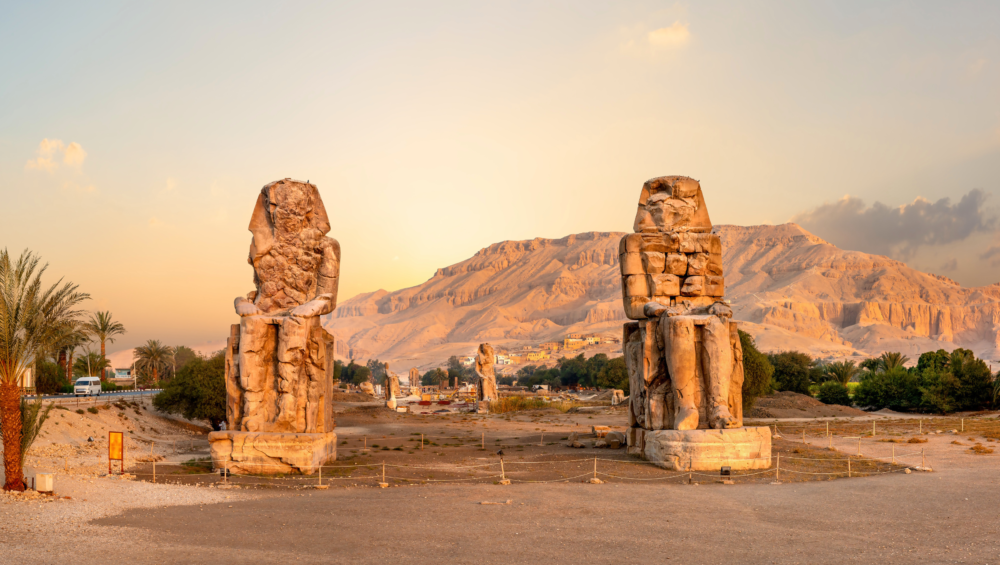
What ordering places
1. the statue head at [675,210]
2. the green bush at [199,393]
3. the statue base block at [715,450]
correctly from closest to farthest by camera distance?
the statue base block at [715,450], the statue head at [675,210], the green bush at [199,393]

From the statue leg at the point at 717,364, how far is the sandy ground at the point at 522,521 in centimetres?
154

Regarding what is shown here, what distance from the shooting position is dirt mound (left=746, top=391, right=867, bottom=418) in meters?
29.4

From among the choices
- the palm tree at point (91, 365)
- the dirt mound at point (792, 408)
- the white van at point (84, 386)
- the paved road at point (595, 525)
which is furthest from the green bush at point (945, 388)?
the palm tree at point (91, 365)

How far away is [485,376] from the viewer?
35.9 meters

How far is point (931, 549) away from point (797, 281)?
187935mm

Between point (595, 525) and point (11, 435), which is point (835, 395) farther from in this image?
point (11, 435)

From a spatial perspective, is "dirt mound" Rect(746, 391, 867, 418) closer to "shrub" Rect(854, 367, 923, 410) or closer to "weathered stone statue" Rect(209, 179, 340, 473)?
"shrub" Rect(854, 367, 923, 410)

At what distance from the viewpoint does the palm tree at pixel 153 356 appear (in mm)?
Answer: 50969

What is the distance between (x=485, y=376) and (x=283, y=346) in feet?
82.2

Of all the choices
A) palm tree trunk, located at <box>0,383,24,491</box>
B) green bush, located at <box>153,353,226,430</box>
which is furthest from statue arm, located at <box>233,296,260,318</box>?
green bush, located at <box>153,353,226,430</box>

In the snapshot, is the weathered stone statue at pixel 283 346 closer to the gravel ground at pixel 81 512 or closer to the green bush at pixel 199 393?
the gravel ground at pixel 81 512

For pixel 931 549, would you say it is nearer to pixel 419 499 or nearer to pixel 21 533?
pixel 419 499

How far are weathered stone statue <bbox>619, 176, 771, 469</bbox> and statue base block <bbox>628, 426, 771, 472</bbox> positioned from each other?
0.6 inches

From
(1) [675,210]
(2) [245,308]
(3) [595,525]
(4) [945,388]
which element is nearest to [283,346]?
(2) [245,308]
